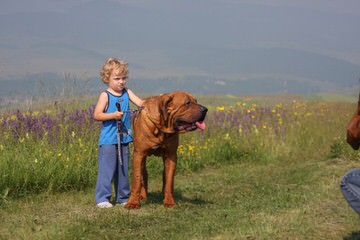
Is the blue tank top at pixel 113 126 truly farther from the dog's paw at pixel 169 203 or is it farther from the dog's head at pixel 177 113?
the dog's paw at pixel 169 203

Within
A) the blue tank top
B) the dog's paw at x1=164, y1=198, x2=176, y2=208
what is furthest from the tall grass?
the dog's paw at x1=164, y1=198, x2=176, y2=208

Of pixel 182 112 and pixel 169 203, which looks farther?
pixel 169 203

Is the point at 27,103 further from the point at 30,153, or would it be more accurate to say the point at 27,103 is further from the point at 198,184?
the point at 198,184

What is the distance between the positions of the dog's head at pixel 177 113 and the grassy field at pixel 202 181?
105 cm

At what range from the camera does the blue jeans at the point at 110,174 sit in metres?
6.63

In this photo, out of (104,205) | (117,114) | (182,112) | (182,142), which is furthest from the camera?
(182,142)

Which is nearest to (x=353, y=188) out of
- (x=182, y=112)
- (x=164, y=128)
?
(x=182, y=112)

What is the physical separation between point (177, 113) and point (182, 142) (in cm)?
491

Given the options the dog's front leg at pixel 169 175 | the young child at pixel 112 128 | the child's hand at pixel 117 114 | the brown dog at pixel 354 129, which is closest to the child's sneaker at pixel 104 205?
the young child at pixel 112 128

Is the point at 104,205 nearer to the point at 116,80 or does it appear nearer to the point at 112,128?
the point at 112,128

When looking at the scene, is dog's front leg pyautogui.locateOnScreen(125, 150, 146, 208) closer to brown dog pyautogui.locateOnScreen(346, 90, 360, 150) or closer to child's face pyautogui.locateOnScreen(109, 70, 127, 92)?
child's face pyautogui.locateOnScreen(109, 70, 127, 92)

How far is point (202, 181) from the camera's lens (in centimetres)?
884

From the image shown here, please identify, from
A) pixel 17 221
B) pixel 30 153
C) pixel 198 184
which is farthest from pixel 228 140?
pixel 17 221

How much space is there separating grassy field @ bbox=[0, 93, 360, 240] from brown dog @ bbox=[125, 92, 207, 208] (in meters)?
0.35
